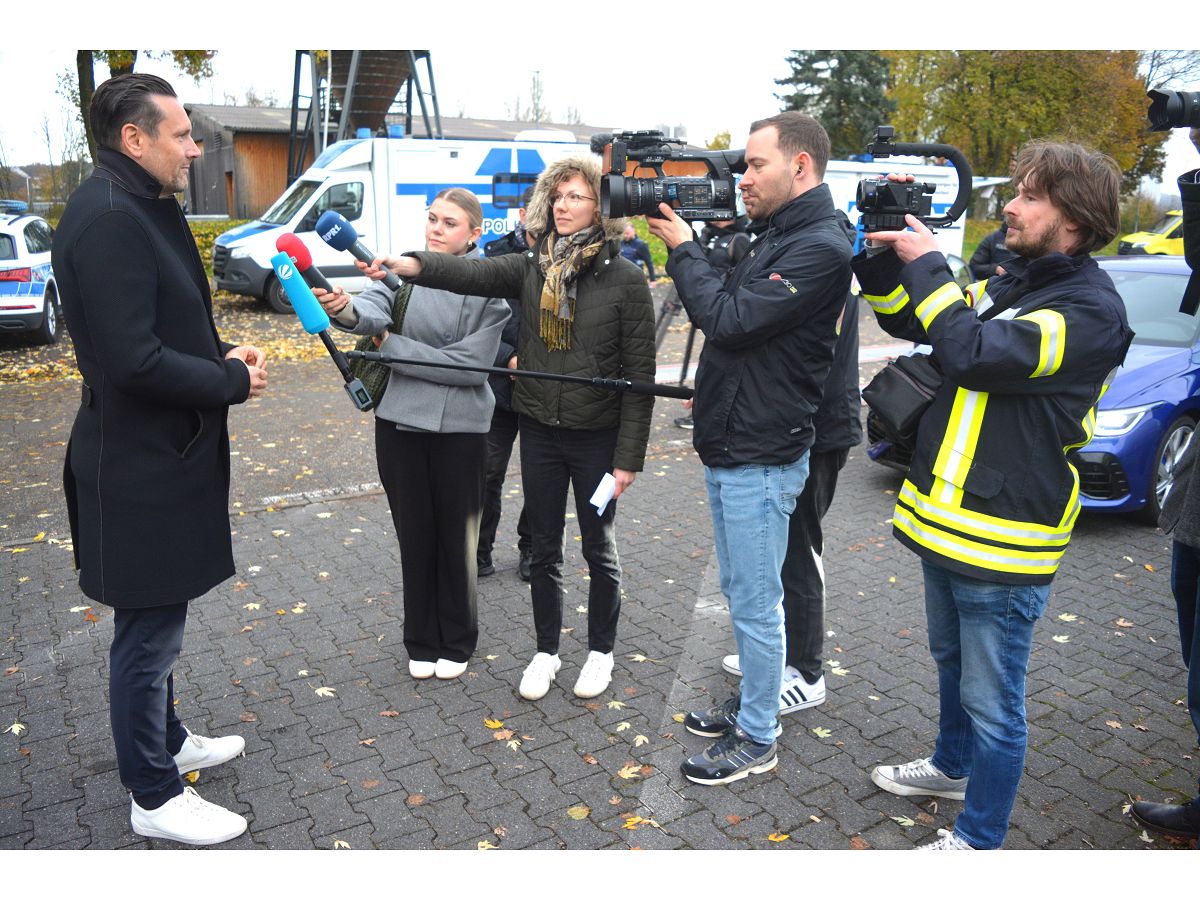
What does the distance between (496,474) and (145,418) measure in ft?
8.83

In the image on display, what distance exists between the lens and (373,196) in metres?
16.8

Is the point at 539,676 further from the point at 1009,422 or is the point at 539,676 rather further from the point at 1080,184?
the point at 1080,184

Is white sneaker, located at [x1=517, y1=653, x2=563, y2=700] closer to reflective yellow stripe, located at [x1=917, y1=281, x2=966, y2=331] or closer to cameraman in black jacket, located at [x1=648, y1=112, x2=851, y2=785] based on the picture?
cameraman in black jacket, located at [x1=648, y1=112, x2=851, y2=785]

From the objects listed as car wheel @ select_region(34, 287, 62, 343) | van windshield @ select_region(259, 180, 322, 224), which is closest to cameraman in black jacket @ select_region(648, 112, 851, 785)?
car wheel @ select_region(34, 287, 62, 343)

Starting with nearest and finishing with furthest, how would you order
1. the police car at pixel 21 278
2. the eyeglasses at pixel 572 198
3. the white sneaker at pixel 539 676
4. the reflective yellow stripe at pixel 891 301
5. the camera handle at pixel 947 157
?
1. the camera handle at pixel 947 157
2. the reflective yellow stripe at pixel 891 301
3. the eyeglasses at pixel 572 198
4. the white sneaker at pixel 539 676
5. the police car at pixel 21 278

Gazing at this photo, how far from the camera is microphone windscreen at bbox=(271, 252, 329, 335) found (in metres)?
3.42

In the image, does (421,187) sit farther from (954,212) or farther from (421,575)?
(954,212)

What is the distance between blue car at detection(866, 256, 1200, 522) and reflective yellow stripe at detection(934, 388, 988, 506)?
3.56 m

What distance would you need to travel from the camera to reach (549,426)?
3996 mm

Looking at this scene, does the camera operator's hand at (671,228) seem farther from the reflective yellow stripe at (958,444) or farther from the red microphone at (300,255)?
the red microphone at (300,255)

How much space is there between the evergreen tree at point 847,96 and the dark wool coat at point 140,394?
40.0 metres

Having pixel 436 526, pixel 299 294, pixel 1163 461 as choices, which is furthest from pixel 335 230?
pixel 1163 461

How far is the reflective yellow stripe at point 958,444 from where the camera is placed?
9.30 feet

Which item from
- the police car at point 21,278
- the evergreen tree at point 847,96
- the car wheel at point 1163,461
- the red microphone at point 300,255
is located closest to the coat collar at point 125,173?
the red microphone at point 300,255
